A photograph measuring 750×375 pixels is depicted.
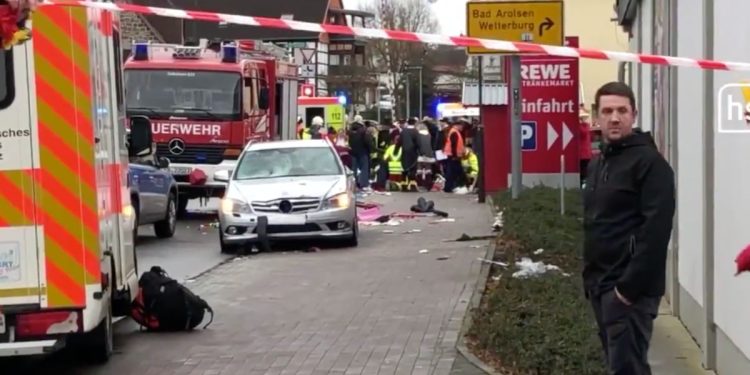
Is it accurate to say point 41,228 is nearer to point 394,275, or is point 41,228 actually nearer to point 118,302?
point 118,302

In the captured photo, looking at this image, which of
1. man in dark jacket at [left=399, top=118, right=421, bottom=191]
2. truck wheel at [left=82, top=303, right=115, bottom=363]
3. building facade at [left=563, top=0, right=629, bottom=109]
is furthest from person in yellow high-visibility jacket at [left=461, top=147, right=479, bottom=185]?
building facade at [left=563, top=0, right=629, bottom=109]

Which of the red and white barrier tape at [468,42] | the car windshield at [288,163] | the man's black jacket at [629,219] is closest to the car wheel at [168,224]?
the car windshield at [288,163]

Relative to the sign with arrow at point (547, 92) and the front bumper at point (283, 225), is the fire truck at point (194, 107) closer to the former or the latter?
the sign with arrow at point (547, 92)

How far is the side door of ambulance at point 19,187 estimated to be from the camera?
24.0ft

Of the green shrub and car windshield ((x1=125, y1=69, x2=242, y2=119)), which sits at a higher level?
car windshield ((x1=125, y1=69, x2=242, y2=119))

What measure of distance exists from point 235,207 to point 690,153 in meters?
8.99

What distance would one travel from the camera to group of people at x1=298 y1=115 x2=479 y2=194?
30969mm

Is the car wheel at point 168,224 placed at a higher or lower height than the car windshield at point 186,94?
lower

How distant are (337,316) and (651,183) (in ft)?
18.6

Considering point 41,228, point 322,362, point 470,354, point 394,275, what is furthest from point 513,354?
point 394,275

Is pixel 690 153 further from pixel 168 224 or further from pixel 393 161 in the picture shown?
pixel 393 161

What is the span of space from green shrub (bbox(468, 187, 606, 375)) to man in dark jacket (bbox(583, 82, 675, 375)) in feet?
5.45

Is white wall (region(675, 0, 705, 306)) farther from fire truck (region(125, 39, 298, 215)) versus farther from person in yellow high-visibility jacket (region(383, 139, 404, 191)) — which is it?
person in yellow high-visibility jacket (region(383, 139, 404, 191))

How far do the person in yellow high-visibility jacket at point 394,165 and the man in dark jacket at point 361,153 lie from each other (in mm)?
554
